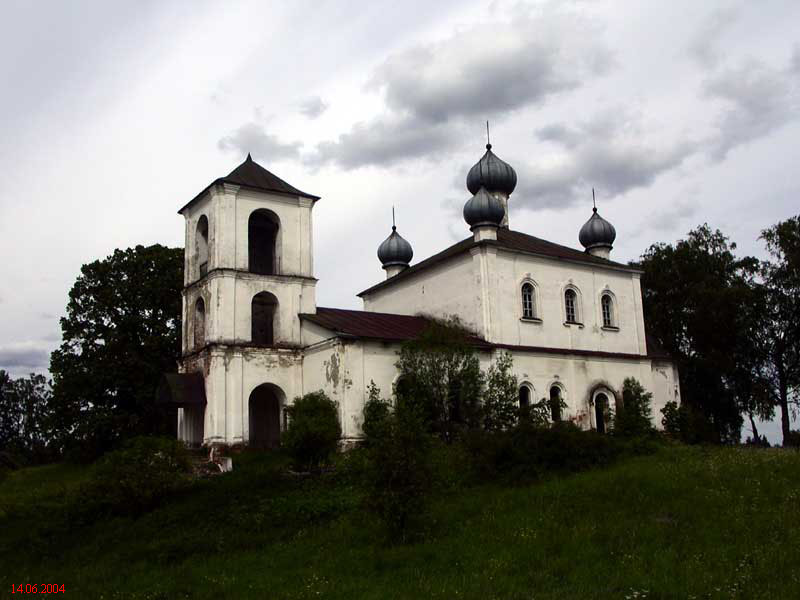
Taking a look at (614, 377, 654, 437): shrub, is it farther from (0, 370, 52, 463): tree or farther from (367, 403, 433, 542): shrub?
(0, 370, 52, 463): tree

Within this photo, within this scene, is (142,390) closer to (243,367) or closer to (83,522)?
(243,367)

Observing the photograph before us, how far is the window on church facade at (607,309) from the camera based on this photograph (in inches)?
1155

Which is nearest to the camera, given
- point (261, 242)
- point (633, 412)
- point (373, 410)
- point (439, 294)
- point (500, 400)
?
point (373, 410)

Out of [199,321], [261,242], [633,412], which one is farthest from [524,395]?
[199,321]

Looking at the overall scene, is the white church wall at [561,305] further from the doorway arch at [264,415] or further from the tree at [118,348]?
the tree at [118,348]

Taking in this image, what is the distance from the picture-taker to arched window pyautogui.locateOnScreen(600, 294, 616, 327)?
29328 mm

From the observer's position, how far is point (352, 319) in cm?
2544

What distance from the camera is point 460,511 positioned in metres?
14.4

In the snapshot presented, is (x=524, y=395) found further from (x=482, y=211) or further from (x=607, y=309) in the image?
(x=482, y=211)

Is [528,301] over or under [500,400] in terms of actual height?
over

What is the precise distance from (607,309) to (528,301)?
3927mm
